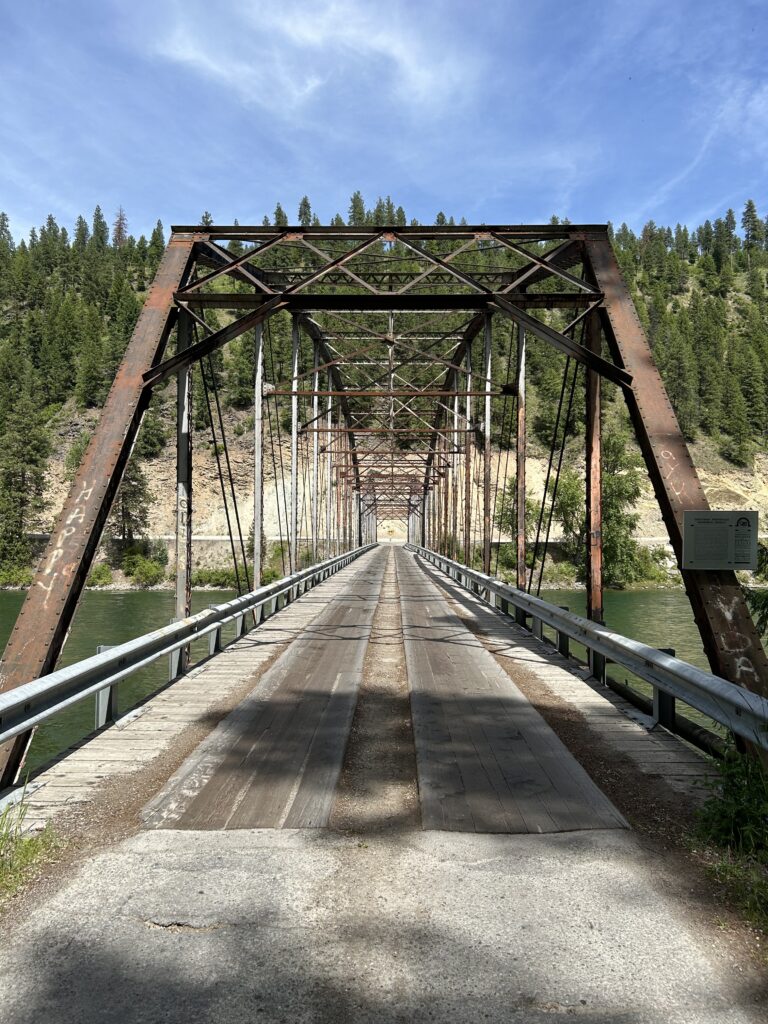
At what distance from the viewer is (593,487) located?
9.19m

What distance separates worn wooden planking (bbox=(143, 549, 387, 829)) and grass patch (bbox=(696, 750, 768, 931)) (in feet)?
6.49

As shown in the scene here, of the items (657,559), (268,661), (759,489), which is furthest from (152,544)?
(759,489)

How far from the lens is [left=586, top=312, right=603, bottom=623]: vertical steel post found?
8898 millimetres

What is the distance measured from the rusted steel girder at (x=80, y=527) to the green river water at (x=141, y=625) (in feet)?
5.13

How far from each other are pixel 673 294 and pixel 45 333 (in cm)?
13686

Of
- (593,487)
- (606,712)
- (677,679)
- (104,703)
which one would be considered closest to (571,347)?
(593,487)

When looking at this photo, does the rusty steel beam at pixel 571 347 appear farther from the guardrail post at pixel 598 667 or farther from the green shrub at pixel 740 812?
the green shrub at pixel 740 812

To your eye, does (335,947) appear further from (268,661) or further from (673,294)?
(673,294)

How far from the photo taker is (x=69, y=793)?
4.21 meters

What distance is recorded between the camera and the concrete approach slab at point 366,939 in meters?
2.23

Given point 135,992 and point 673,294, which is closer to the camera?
point 135,992

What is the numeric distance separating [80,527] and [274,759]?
2672 millimetres

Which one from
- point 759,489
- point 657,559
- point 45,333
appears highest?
point 45,333

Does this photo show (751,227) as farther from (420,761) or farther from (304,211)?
(420,761)
